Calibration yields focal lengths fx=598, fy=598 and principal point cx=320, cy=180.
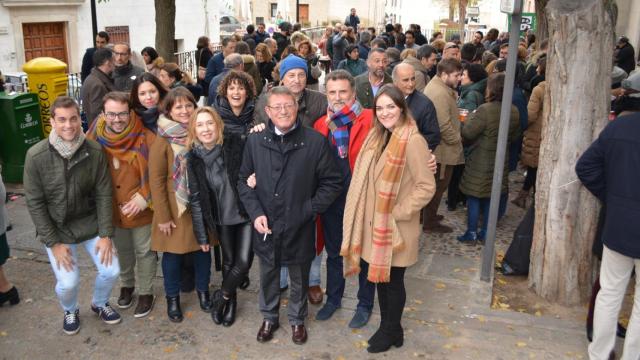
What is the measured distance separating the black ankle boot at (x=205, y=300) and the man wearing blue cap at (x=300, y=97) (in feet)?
4.89

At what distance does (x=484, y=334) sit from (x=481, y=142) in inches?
89.2

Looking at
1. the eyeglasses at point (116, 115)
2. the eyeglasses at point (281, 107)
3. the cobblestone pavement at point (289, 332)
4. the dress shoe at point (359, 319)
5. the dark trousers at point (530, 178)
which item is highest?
the eyeglasses at point (281, 107)

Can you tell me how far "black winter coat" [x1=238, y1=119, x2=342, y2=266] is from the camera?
13.4 ft

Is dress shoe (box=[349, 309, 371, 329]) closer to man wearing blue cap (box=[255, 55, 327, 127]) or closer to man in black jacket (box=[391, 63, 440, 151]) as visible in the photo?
man wearing blue cap (box=[255, 55, 327, 127])

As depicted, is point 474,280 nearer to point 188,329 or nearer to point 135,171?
point 188,329

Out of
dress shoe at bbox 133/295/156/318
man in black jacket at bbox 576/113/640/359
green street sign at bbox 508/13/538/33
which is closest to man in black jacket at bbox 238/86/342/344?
dress shoe at bbox 133/295/156/318

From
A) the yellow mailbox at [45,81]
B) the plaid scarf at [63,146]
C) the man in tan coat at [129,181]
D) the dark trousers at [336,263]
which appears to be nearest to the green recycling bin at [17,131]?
the yellow mailbox at [45,81]

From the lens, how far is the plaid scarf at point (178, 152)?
173 inches

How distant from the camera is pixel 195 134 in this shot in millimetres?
4305

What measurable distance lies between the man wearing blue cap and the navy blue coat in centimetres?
209

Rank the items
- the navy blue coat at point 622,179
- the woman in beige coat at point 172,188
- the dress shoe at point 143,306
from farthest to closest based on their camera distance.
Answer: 1. the dress shoe at point 143,306
2. the woman in beige coat at point 172,188
3. the navy blue coat at point 622,179

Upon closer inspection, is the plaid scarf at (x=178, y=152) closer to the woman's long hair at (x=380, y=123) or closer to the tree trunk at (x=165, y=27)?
the woman's long hair at (x=380, y=123)

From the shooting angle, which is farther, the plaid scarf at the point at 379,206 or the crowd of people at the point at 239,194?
the crowd of people at the point at 239,194

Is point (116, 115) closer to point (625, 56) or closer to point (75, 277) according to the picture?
point (75, 277)
